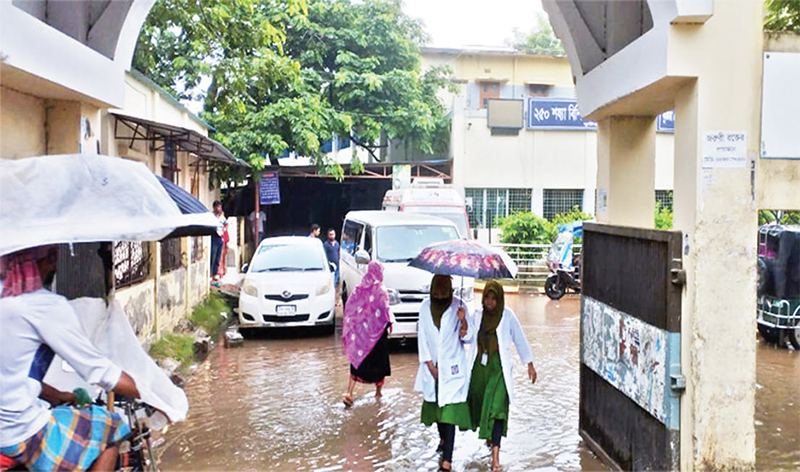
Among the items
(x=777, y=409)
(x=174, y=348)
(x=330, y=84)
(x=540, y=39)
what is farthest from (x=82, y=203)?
(x=540, y=39)

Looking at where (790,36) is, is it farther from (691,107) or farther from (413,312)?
(413,312)

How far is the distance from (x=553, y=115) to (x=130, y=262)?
623 inches

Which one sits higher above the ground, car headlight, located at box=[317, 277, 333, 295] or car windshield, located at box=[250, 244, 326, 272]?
car windshield, located at box=[250, 244, 326, 272]

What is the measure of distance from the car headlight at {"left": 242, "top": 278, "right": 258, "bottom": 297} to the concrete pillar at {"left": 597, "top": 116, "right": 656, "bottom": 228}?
659 centimetres

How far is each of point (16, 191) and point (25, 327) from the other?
0.67 meters

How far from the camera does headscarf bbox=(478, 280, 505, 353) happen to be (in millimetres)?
5238

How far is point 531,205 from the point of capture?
21406 millimetres

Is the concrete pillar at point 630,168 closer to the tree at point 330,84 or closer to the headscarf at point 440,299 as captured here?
the headscarf at point 440,299

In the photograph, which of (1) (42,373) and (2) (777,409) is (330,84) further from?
(1) (42,373)

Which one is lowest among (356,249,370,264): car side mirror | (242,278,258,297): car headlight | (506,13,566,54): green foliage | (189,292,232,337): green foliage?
(189,292,232,337): green foliage

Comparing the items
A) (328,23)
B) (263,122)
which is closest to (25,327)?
(263,122)

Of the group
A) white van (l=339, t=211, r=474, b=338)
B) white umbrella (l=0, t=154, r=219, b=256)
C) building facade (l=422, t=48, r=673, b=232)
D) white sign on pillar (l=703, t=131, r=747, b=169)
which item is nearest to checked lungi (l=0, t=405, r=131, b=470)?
white umbrella (l=0, t=154, r=219, b=256)

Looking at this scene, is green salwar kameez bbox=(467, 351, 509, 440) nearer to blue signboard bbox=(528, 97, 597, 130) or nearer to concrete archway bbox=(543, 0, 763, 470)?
concrete archway bbox=(543, 0, 763, 470)

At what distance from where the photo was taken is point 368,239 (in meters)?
11.3
